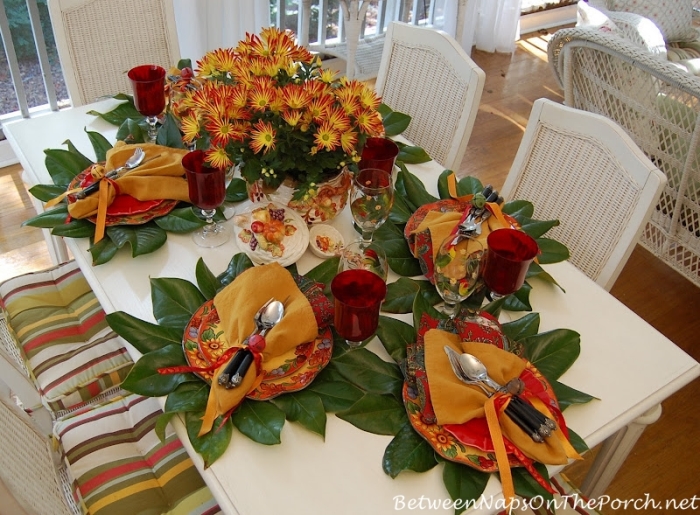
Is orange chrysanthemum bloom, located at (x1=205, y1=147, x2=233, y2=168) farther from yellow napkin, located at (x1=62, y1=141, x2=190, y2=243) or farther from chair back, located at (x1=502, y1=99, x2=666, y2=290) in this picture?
chair back, located at (x1=502, y1=99, x2=666, y2=290)

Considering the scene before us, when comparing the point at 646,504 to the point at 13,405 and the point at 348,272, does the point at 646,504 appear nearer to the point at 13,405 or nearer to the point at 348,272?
the point at 348,272

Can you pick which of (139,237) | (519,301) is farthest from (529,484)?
(139,237)

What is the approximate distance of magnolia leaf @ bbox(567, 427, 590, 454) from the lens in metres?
0.94

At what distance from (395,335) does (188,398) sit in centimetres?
34

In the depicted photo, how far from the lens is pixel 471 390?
0.95 meters

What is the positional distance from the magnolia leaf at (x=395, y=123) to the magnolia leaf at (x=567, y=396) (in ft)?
2.61

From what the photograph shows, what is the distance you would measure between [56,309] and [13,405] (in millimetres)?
443

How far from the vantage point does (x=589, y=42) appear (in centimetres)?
208

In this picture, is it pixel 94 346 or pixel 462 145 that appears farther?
pixel 462 145

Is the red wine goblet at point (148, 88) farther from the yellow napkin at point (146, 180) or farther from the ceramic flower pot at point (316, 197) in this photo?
the ceramic flower pot at point (316, 197)

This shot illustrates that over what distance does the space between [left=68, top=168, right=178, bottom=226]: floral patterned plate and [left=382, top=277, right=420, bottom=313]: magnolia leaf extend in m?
0.48

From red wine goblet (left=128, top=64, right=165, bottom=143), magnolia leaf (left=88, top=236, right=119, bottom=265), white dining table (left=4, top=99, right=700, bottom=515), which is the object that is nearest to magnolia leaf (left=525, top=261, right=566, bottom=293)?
white dining table (left=4, top=99, right=700, bottom=515)

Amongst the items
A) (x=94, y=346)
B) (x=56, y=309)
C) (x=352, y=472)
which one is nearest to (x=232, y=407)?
(x=352, y=472)

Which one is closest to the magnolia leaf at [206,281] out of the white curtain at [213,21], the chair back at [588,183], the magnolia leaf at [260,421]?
the magnolia leaf at [260,421]
